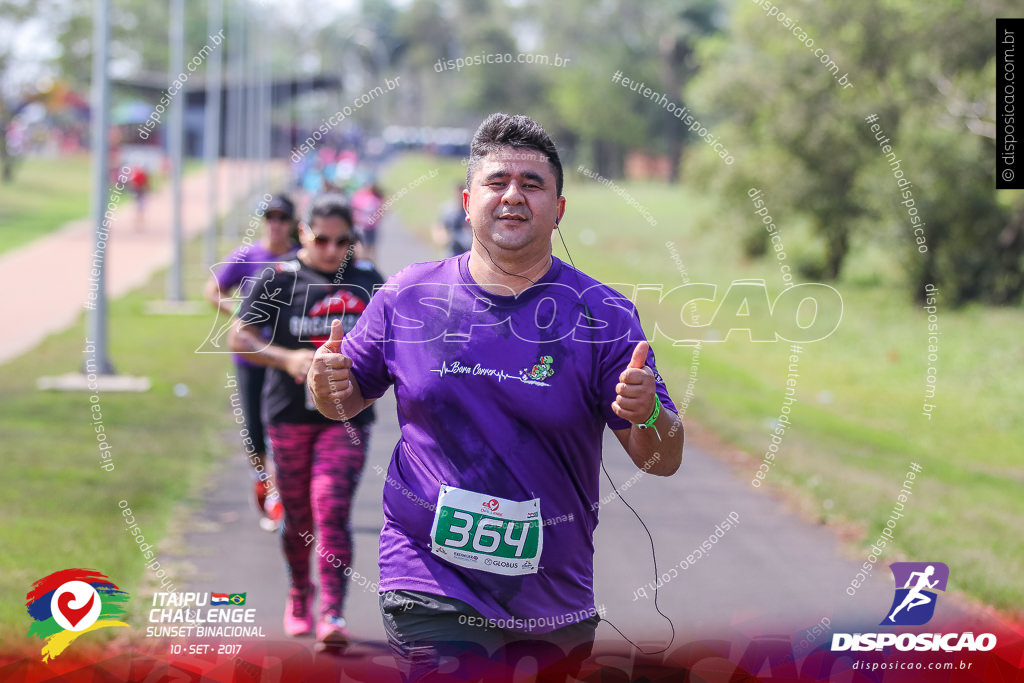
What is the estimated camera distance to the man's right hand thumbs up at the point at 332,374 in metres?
3.30

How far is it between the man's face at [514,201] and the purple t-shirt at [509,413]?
0.13 metres

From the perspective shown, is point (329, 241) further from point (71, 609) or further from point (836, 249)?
point (836, 249)

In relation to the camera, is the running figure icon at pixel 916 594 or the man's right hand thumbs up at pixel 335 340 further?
the running figure icon at pixel 916 594

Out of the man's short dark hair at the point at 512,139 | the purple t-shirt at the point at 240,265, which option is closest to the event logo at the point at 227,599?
the purple t-shirt at the point at 240,265

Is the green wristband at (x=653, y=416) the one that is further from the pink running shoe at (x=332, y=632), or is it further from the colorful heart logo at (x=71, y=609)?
the colorful heart logo at (x=71, y=609)

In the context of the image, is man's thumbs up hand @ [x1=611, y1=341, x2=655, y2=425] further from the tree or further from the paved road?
the tree

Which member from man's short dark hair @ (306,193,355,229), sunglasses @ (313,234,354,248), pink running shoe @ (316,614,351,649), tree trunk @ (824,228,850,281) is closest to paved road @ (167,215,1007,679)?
pink running shoe @ (316,614,351,649)

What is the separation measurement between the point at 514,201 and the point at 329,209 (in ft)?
7.75

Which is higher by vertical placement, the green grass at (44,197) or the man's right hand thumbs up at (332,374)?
the green grass at (44,197)

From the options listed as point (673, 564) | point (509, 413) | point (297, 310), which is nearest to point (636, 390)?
point (509, 413)

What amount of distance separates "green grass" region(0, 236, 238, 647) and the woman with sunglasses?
2.87ft

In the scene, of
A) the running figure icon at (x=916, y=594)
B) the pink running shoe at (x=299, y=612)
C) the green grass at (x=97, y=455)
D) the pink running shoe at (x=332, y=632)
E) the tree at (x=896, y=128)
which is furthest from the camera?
the tree at (x=896, y=128)

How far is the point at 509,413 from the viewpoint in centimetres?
312

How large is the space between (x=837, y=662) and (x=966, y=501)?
4.60 m
